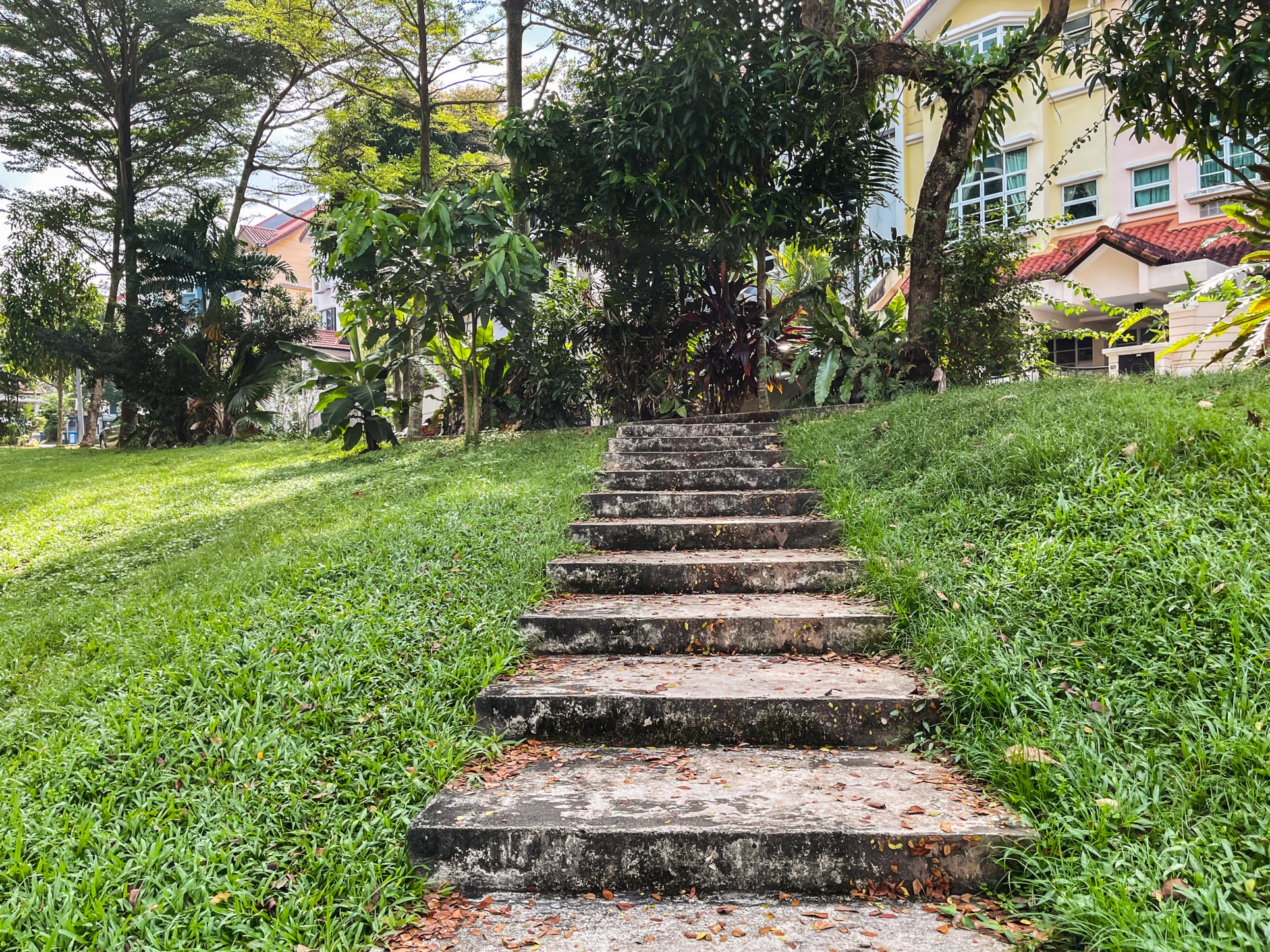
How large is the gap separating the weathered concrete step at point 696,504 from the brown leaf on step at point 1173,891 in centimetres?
301

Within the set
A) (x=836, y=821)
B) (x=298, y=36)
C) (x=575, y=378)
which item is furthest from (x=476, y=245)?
(x=298, y=36)

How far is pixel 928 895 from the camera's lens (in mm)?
2041

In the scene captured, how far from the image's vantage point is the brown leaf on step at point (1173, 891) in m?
1.72

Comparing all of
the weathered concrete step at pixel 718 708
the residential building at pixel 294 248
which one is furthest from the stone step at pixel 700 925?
the residential building at pixel 294 248

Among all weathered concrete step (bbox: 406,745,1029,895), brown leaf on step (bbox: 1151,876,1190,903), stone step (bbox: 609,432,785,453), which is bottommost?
weathered concrete step (bbox: 406,745,1029,895)

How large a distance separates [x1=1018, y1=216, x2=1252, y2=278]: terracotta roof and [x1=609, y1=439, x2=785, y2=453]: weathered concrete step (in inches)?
261

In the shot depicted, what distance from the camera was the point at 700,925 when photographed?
1.97 metres

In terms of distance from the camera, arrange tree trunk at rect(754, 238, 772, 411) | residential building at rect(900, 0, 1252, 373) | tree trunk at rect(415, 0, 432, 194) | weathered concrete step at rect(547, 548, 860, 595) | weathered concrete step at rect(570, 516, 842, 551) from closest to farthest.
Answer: weathered concrete step at rect(547, 548, 860, 595), weathered concrete step at rect(570, 516, 842, 551), tree trunk at rect(754, 238, 772, 411), tree trunk at rect(415, 0, 432, 194), residential building at rect(900, 0, 1252, 373)

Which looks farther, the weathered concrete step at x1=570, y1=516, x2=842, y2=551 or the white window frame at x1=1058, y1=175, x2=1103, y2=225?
the white window frame at x1=1058, y1=175, x2=1103, y2=225

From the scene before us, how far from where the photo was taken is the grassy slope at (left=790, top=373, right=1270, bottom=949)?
1812mm

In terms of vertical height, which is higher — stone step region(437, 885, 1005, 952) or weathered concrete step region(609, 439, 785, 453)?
weathered concrete step region(609, 439, 785, 453)

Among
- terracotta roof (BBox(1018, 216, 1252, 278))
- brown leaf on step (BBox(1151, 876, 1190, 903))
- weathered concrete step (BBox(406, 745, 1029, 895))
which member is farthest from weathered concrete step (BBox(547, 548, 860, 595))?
terracotta roof (BBox(1018, 216, 1252, 278))

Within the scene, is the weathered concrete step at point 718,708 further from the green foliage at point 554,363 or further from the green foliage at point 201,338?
the green foliage at point 201,338

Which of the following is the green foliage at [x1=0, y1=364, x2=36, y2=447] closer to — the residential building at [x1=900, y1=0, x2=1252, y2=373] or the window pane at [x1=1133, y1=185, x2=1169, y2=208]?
the residential building at [x1=900, y1=0, x2=1252, y2=373]
